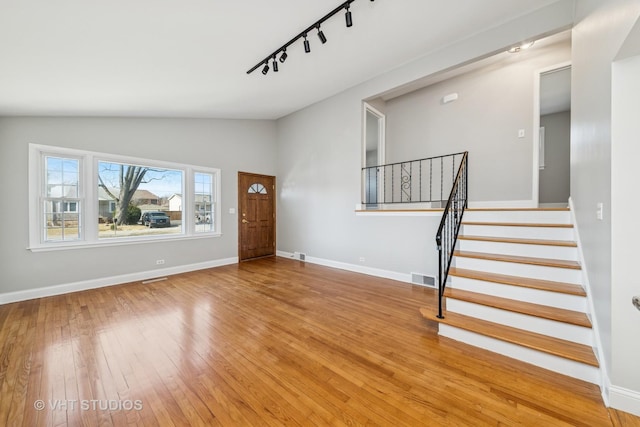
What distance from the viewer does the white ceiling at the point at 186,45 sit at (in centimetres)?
195

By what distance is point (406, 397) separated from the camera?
1557 millimetres

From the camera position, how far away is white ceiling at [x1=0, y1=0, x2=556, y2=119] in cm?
195

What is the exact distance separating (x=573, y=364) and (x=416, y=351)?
1.07 meters

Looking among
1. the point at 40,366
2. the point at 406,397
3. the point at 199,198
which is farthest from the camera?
the point at 199,198

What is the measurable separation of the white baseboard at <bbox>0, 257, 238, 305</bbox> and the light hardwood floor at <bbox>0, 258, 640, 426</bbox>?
7.6 inches

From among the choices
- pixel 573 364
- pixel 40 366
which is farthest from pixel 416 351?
pixel 40 366

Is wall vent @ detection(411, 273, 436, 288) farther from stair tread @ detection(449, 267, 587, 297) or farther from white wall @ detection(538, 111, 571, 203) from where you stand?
white wall @ detection(538, 111, 571, 203)

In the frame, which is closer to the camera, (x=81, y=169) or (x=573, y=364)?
(x=573, y=364)

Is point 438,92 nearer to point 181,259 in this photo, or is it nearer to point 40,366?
point 181,259

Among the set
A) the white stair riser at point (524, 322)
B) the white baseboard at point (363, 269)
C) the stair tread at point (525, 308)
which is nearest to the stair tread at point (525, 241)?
the stair tread at point (525, 308)

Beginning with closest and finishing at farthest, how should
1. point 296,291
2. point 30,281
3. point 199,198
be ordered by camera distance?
point 30,281 < point 296,291 < point 199,198

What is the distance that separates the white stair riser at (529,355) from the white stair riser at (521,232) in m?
1.41

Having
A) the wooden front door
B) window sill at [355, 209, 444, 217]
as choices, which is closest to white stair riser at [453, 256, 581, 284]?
window sill at [355, 209, 444, 217]

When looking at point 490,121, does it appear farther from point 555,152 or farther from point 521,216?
point 521,216
